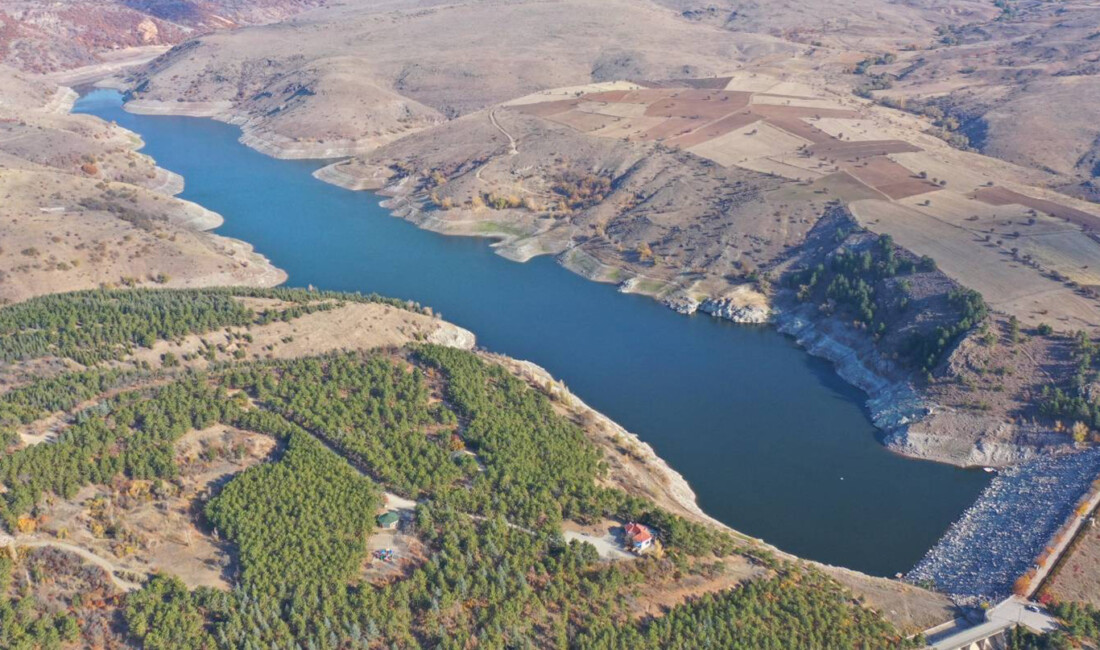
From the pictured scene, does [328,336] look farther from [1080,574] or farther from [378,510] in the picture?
[1080,574]

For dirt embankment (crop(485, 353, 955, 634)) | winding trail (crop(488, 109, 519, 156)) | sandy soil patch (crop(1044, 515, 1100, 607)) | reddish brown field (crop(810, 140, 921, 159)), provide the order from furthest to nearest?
winding trail (crop(488, 109, 519, 156)) < reddish brown field (crop(810, 140, 921, 159)) < sandy soil patch (crop(1044, 515, 1100, 607)) < dirt embankment (crop(485, 353, 955, 634))

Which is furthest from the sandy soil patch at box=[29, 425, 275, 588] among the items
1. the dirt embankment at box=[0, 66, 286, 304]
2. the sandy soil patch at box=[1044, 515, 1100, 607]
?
the dirt embankment at box=[0, 66, 286, 304]

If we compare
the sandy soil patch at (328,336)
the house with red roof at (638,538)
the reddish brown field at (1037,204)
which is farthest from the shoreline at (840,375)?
the reddish brown field at (1037,204)

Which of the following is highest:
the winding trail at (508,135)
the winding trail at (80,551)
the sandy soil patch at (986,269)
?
the winding trail at (508,135)

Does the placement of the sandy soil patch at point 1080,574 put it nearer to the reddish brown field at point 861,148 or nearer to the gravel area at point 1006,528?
the gravel area at point 1006,528

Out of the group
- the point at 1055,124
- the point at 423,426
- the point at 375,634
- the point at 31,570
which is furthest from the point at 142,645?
the point at 1055,124

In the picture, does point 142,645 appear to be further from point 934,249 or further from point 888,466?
point 934,249

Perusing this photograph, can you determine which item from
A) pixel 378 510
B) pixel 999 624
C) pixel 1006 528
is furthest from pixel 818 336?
pixel 378 510

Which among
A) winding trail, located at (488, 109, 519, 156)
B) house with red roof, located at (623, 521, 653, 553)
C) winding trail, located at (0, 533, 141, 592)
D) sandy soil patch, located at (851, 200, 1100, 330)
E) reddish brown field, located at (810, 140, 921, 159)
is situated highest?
reddish brown field, located at (810, 140, 921, 159)

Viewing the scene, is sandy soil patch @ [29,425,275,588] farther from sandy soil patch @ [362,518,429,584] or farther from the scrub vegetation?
sandy soil patch @ [362,518,429,584]
